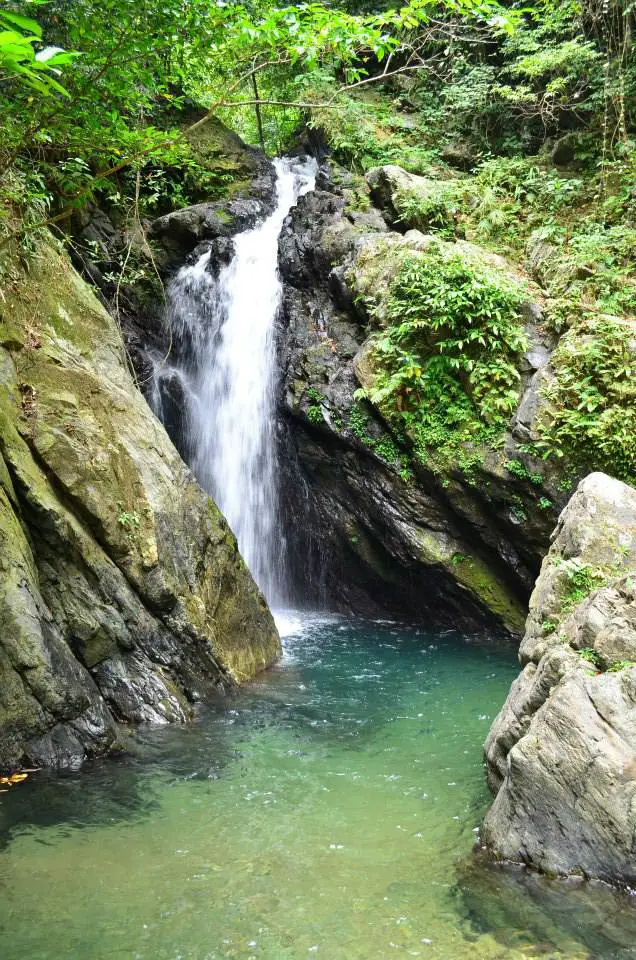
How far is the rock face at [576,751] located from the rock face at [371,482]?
4672mm

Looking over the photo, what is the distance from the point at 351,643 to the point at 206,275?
8101mm

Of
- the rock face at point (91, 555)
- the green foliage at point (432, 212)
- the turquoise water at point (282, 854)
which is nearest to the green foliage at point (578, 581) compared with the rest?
the turquoise water at point (282, 854)

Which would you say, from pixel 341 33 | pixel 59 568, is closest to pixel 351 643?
pixel 59 568

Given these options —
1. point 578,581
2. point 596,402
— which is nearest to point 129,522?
point 578,581

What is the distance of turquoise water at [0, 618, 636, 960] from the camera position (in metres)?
3.48

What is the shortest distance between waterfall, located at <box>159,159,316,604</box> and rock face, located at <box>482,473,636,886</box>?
721 cm

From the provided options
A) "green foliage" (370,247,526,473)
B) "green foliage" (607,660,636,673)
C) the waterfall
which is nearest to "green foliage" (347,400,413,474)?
"green foliage" (370,247,526,473)

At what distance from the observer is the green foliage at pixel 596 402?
354 inches

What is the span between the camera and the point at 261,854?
4367 mm

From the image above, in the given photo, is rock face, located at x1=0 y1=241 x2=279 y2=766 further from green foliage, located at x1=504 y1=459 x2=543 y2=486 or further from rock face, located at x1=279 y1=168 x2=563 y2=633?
green foliage, located at x1=504 y1=459 x2=543 y2=486

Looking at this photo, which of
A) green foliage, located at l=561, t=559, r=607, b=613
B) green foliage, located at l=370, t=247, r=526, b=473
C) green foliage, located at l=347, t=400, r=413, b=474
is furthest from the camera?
green foliage, located at l=347, t=400, r=413, b=474

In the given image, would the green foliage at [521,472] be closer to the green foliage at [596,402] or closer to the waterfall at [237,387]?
the green foliage at [596,402]

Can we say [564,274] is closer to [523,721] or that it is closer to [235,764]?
[523,721]

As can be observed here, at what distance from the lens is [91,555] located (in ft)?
21.9
